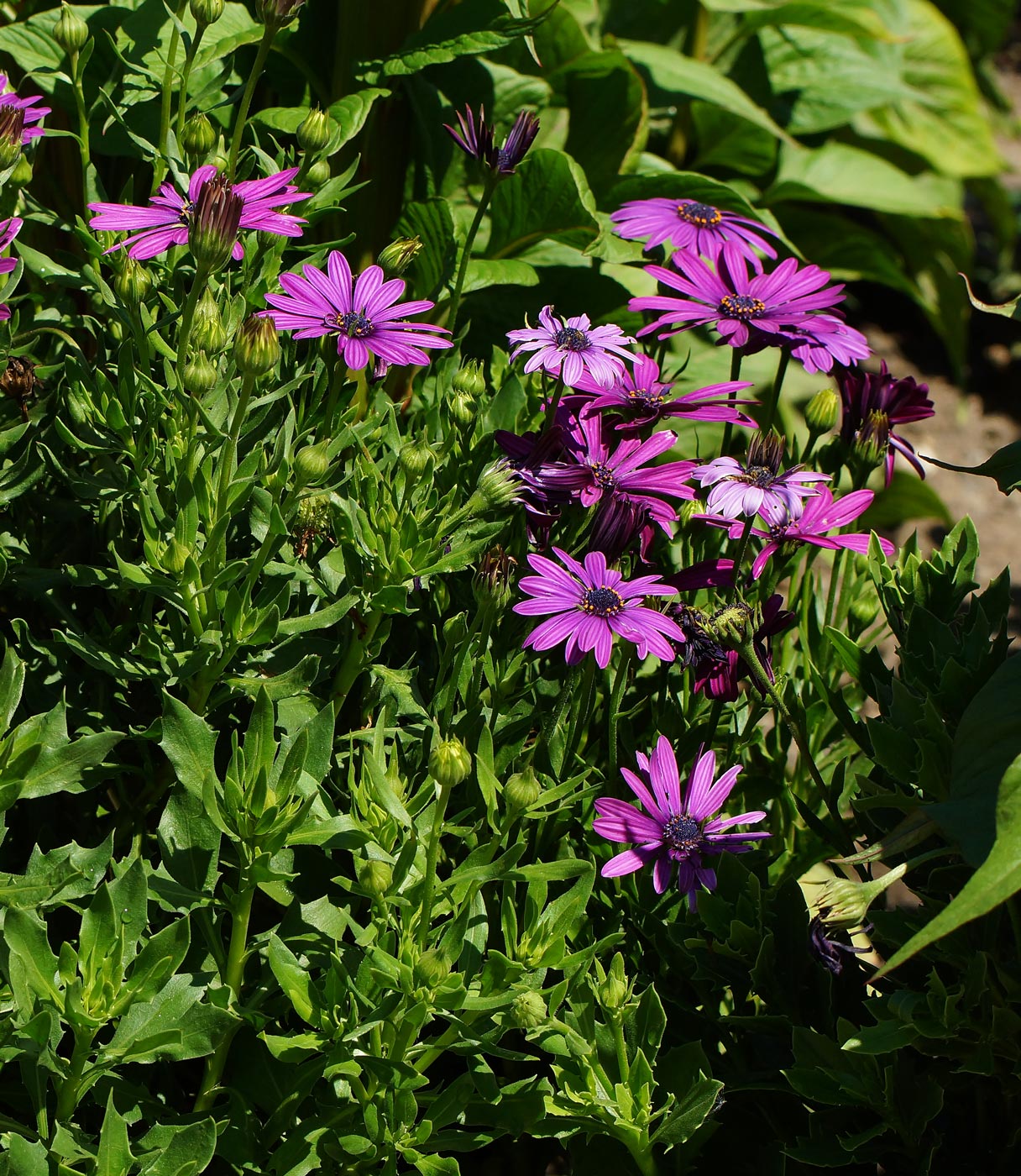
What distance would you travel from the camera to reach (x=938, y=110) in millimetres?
2896

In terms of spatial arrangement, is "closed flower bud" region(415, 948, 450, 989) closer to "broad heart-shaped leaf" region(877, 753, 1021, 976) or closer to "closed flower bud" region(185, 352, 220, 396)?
"broad heart-shaped leaf" region(877, 753, 1021, 976)

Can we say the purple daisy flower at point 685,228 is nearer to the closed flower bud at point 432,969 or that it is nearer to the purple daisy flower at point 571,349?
the purple daisy flower at point 571,349

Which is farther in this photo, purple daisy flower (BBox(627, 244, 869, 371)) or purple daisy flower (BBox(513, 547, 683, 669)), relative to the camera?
purple daisy flower (BBox(627, 244, 869, 371))

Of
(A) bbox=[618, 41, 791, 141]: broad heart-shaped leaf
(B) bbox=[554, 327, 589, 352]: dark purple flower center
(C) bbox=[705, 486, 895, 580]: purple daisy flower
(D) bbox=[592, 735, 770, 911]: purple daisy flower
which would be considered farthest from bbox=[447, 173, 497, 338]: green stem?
(A) bbox=[618, 41, 791, 141]: broad heart-shaped leaf

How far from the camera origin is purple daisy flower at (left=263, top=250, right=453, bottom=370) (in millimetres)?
948

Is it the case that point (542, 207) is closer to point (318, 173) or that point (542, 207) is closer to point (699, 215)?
point (699, 215)

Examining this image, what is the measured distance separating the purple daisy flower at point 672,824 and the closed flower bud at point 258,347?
→ 40 centimetres

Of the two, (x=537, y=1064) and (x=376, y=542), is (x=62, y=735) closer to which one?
(x=376, y=542)

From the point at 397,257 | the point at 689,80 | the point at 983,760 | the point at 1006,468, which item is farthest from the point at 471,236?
the point at 689,80

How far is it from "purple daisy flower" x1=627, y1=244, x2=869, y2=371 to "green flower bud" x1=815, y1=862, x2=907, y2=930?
0.45 meters

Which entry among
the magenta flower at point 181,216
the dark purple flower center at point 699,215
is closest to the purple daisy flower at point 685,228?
the dark purple flower center at point 699,215

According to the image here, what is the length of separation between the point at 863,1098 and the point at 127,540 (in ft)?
2.32

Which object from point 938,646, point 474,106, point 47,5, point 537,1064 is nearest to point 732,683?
point 938,646

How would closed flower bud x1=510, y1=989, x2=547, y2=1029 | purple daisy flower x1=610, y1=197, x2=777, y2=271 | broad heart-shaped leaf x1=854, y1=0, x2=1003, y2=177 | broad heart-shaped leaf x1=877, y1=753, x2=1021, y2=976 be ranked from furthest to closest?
broad heart-shaped leaf x1=854, y1=0, x2=1003, y2=177, purple daisy flower x1=610, y1=197, x2=777, y2=271, closed flower bud x1=510, y1=989, x2=547, y2=1029, broad heart-shaped leaf x1=877, y1=753, x2=1021, y2=976
